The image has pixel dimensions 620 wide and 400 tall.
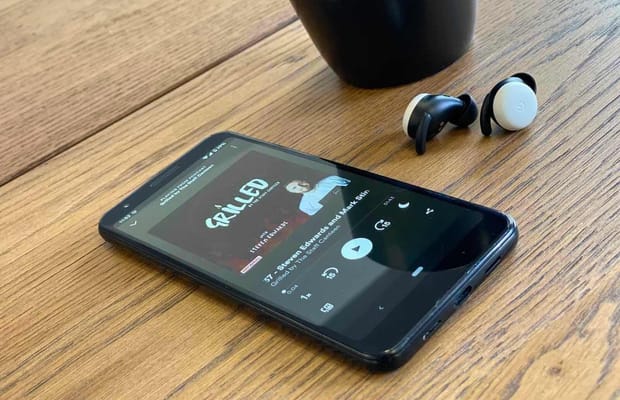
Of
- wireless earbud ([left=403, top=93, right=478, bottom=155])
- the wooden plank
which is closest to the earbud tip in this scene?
wireless earbud ([left=403, top=93, right=478, bottom=155])

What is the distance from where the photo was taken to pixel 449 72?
626 millimetres

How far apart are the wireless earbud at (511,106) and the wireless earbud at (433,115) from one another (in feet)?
0.06

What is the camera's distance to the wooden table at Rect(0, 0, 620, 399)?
41 cm

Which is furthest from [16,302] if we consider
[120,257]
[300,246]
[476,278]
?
[476,278]

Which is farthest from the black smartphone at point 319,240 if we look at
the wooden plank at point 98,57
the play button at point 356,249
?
the wooden plank at point 98,57

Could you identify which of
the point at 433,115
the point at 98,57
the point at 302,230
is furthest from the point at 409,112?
the point at 98,57

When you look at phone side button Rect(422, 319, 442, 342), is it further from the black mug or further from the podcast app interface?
the black mug

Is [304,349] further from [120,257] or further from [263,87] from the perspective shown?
[263,87]

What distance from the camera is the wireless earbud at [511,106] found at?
0.53 meters

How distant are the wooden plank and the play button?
305 mm

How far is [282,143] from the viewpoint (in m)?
0.61

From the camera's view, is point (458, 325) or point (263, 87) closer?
point (458, 325)

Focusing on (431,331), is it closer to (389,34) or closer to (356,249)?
(356,249)

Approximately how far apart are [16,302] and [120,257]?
7cm
